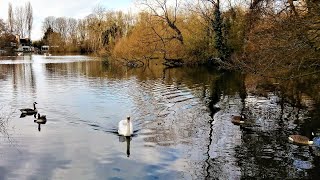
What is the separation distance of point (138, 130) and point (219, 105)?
7435 millimetres

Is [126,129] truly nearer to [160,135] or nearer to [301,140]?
[160,135]

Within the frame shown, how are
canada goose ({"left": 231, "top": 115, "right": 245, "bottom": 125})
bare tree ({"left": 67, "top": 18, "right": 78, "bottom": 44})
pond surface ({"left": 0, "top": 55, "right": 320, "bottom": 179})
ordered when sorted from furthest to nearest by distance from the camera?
bare tree ({"left": 67, "top": 18, "right": 78, "bottom": 44}) < canada goose ({"left": 231, "top": 115, "right": 245, "bottom": 125}) < pond surface ({"left": 0, "top": 55, "right": 320, "bottom": 179})

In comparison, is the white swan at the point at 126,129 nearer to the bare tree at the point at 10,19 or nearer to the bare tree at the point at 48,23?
the bare tree at the point at 10,19

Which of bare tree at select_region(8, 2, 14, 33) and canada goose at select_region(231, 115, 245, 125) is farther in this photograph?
bare tree at select_region(8, 2, 14, 33)

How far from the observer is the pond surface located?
433 inches

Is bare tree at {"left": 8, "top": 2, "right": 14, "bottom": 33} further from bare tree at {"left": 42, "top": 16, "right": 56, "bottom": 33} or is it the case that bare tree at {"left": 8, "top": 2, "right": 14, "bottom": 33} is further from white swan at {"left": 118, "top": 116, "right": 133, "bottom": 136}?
white swan at {"left": 118, "top": 116, "right": 133, "bottom": 136}

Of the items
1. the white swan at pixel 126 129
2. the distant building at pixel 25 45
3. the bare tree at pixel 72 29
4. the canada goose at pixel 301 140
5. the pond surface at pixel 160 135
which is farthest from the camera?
the distant building at pixel 25 45

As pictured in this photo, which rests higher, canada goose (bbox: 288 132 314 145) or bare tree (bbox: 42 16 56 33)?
bare tree (bbox: 42 16 56 33)

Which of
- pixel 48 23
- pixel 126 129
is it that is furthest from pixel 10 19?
pixel 126 129

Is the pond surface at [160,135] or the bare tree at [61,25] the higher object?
the bare tree at [61,25]

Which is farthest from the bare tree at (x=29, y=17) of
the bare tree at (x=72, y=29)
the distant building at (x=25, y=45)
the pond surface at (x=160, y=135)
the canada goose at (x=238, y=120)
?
the canada goose at (x=238, y=120)

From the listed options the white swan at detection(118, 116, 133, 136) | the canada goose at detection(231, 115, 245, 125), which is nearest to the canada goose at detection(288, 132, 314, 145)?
the canada goose at detection(231, 115, 245, 125)

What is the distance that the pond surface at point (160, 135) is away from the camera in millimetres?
11008

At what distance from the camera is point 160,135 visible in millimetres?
14734
